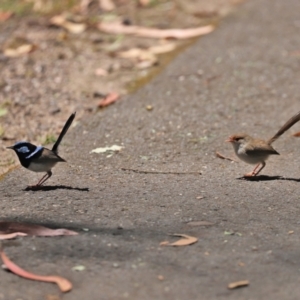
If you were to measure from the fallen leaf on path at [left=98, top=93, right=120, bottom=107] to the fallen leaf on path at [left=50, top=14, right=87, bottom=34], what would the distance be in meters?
2.62

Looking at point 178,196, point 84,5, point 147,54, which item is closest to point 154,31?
point 147,54

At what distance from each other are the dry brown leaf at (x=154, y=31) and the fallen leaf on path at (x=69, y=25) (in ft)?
0.93

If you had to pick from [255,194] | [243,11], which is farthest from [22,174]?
[243,11]

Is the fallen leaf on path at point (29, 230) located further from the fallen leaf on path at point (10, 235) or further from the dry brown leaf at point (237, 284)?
the dry brown leaf at point (237, 284)

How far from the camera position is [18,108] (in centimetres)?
876

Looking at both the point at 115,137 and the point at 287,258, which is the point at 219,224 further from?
the point at 115,137

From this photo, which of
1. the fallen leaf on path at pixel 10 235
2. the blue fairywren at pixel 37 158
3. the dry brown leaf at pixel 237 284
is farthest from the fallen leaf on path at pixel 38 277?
the blue fairywren at pixel 37 158

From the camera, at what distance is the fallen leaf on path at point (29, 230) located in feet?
16.8

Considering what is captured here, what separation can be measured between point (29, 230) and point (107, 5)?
790 centimetres

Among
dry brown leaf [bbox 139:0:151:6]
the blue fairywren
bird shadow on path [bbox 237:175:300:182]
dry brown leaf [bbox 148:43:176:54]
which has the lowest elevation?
bird shadow on path [bbox 237:175:300:182]

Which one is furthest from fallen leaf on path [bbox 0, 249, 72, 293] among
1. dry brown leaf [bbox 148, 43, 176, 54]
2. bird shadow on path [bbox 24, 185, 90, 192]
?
dry brown leaf [bbox 148, 43, 176, 54]

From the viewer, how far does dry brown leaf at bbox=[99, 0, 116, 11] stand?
1238cm

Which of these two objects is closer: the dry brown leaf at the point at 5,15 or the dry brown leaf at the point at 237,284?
the dry brown leaf at the point at 237,284

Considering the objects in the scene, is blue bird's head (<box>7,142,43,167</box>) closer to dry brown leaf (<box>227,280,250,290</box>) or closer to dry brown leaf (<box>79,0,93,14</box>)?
dry brown leaf (<box>227,280,250,290</box>)
